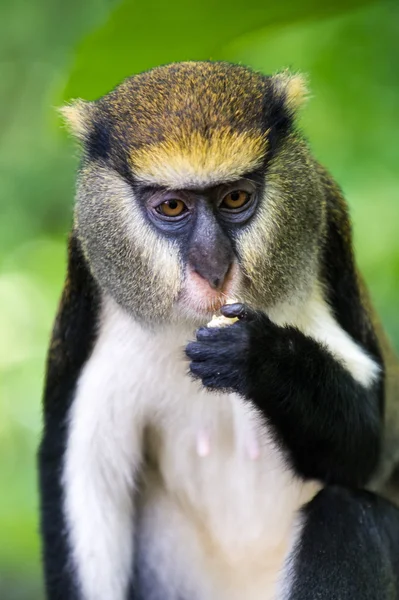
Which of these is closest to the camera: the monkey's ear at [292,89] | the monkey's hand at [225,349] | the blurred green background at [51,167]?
the monkey's hand at [225,349]

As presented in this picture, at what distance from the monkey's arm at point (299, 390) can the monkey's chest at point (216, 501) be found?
0.86 feet

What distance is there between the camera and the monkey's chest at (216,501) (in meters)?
3.97

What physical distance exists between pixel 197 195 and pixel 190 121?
0.29 metres

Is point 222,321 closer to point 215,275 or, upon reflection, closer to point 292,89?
point 215,275

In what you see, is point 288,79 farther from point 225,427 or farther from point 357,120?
point 357,120

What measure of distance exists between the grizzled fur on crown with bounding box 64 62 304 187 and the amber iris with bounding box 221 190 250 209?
77 millimetres

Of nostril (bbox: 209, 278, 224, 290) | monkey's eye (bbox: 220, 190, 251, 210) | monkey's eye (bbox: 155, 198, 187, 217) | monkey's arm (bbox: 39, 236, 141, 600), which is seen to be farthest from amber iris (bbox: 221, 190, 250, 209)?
monkey's arm (bbox: 39, 236, 141, 600)

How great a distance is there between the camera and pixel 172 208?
324 centimetres

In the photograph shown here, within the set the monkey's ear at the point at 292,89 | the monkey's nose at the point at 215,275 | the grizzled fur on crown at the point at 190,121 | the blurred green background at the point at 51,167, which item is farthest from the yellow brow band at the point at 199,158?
the blurred green background at the point at 51,167

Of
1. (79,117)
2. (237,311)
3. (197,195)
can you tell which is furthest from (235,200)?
(79,117)

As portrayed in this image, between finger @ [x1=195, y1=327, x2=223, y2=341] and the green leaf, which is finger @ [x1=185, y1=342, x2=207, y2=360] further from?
the green leaf

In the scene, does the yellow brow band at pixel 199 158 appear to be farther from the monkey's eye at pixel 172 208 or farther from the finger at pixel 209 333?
the finger at pixel 209 333

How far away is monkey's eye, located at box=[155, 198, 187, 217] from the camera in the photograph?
322 cm

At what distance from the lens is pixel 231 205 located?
128 inches
